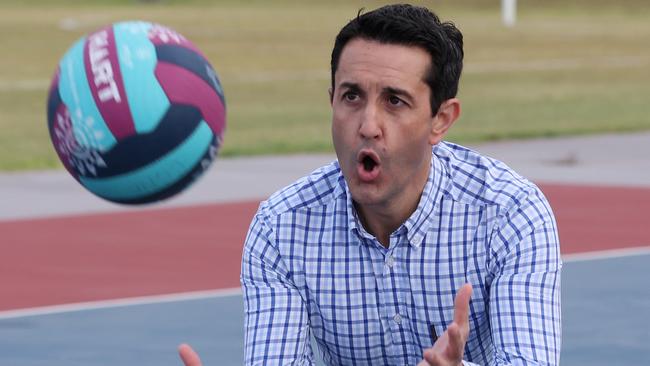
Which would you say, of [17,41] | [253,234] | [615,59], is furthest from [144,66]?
[17,41]

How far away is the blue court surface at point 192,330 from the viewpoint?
8836 millimetres

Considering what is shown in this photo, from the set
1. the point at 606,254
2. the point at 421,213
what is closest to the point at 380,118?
the point at 421,213

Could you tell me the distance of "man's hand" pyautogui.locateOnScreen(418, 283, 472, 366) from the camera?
3945 mm

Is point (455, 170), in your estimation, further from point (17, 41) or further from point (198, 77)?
point (17, 41)

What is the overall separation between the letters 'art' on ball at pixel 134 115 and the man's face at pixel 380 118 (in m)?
2.57

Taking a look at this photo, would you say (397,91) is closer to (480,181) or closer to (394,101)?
(394,101)

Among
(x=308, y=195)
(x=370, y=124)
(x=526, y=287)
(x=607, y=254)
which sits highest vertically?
(x=370, y=124)

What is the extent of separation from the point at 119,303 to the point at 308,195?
19.2ft

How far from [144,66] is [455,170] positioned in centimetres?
259

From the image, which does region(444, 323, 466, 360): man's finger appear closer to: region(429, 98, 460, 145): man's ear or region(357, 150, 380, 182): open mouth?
region(357, 150, 380, 182): open mouth

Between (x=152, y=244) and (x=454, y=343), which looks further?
(x=152, y=244)

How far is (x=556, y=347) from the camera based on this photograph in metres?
4.58

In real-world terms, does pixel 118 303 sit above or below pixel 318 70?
below

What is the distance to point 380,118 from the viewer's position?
14.2 feet
